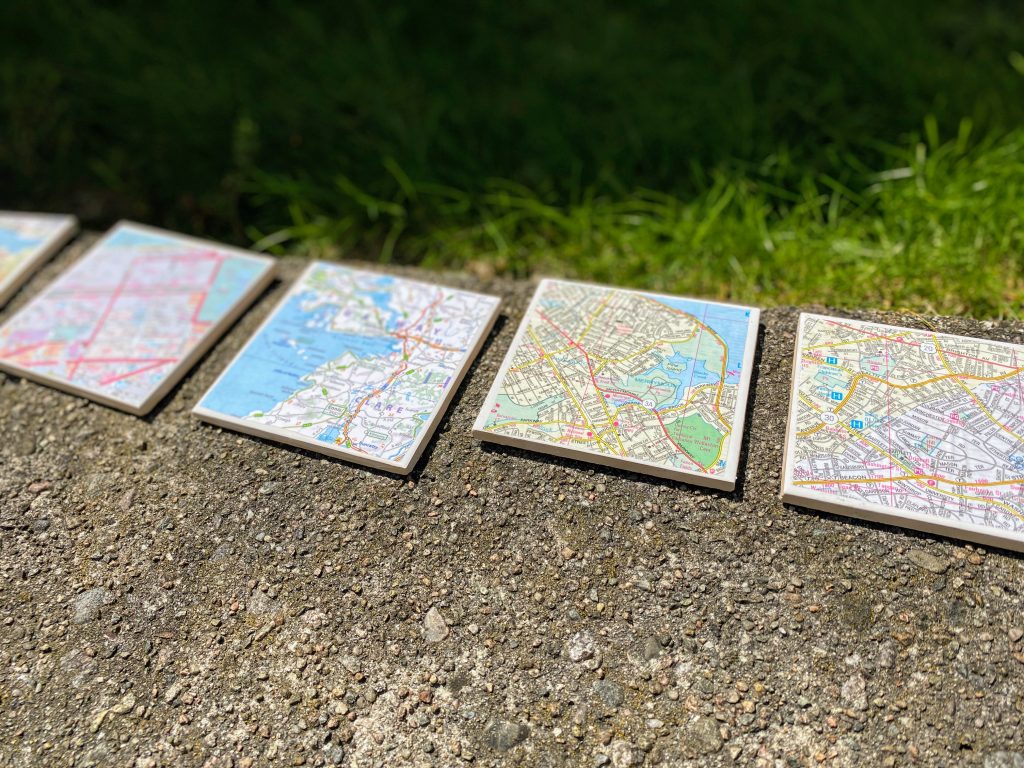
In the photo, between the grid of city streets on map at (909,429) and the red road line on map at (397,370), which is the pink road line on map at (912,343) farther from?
the red road line on map at (397,370)

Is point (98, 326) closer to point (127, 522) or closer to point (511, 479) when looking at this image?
point (127, 522)

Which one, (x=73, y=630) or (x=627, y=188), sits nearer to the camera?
(x=73, y=630)

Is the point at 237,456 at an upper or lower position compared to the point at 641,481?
upper

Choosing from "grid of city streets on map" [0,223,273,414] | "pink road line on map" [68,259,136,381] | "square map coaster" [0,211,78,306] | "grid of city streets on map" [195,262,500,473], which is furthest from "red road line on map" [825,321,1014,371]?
"square map coaster" [0,211,78,306]

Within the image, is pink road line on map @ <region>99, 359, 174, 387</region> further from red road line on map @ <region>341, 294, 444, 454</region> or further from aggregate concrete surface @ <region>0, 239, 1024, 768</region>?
red road line on map @ <region>341, 294, 444, 454</region>

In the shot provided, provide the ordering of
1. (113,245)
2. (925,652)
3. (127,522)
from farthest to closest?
(113,245) → (127,522) → (925,652)

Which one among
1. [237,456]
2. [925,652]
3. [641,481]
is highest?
[237,456]

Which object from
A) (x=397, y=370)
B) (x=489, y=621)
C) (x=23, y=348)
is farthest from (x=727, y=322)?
(x=23, y=348)

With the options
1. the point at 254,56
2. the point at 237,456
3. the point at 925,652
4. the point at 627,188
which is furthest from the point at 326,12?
the point at 925,652
